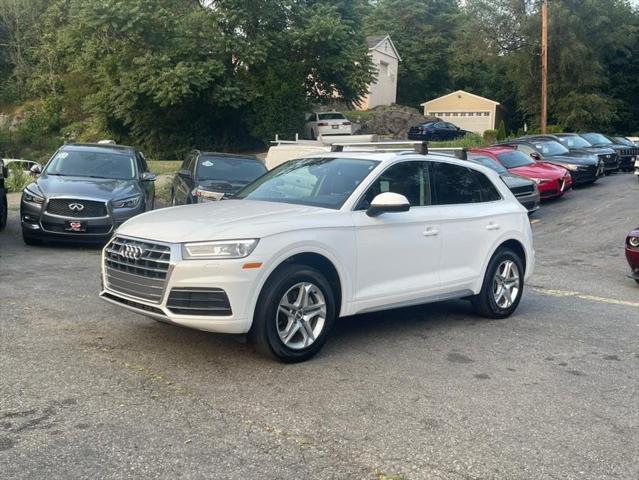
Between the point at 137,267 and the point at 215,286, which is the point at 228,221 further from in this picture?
the point at 137,267

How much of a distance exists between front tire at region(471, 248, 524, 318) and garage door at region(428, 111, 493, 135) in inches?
1854

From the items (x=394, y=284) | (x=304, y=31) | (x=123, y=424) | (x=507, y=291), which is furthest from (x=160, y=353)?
(x=304, y=31)

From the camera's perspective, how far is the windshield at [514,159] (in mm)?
19641

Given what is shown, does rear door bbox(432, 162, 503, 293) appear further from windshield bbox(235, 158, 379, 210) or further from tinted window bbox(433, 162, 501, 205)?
windshield bbox(235, 158, 379, 210)

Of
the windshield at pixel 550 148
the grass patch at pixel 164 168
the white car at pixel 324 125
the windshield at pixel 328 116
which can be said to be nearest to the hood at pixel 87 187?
the windshield at pixel 550 148

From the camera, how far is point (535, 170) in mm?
19922

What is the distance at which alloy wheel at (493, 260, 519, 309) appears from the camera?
305 inches

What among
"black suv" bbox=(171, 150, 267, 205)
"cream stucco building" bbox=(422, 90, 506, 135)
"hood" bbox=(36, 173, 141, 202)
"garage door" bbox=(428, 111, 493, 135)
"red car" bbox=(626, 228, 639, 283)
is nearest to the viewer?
"red car" bbox=(626, 228, 639, 283)

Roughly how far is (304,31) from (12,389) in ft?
99.2

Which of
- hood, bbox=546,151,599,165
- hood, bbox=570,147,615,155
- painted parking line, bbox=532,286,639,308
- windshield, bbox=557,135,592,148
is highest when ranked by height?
windshield, bbox=557,135,592,148

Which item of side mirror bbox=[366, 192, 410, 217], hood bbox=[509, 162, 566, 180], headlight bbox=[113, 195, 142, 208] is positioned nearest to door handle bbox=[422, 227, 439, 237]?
side mirror bbox=[366, 192, 410, 217]

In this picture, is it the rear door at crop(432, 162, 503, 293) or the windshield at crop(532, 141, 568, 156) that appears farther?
the windshield at crop(532, 141, 568, 156)

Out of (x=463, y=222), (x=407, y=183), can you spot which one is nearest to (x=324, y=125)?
(x=463, y=222)

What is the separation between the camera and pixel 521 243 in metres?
8.03
